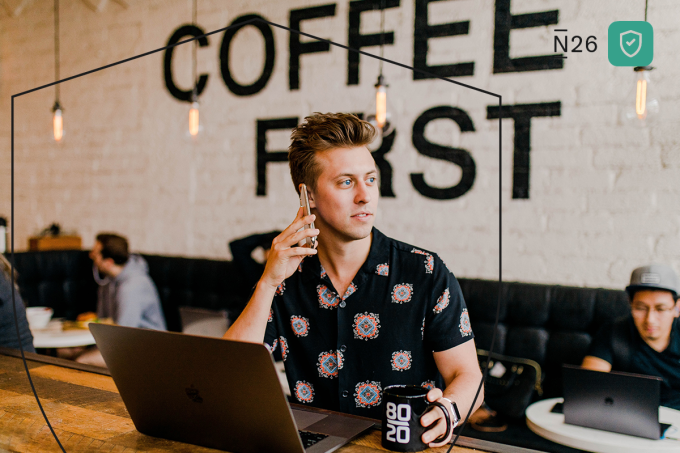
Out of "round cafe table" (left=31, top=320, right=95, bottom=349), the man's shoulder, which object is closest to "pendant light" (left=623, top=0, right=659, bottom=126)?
the man's shoulder

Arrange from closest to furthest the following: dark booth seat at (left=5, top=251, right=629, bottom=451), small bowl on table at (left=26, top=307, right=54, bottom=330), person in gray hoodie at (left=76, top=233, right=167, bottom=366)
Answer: dark booth seat at (left=5, top=251, right=629, bottom=451) < small bowl on table at (left=26, top=307, right=54, bottom=330) < person in gray hoodie at (left=76, top=233, right=167, bottom=366)

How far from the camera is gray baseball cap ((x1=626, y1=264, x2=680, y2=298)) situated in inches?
79.3

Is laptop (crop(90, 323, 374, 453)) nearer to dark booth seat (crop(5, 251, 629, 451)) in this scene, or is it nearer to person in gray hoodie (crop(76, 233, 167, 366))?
dark booth seat (crop(5, 251, 629, 451))

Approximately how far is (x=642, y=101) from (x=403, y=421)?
6.13ft

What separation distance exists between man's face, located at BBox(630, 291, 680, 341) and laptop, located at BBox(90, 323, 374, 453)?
1.57m

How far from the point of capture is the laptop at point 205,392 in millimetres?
733

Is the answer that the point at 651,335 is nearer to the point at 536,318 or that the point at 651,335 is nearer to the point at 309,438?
the point at 536,318

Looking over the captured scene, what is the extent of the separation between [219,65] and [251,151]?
0.63m

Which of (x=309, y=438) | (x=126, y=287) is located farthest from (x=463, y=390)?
(x=126, y=287)

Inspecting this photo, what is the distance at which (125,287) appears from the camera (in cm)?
313

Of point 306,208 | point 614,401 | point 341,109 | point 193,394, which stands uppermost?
point 341,109

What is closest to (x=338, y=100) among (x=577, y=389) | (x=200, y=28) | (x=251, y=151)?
(x=251, y=151)

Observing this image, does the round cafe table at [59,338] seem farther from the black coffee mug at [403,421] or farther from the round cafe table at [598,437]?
the black coffee mug at [403,421]

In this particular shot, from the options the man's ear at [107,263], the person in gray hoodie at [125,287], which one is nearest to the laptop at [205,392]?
the person in gray hoodie at [125,287]
